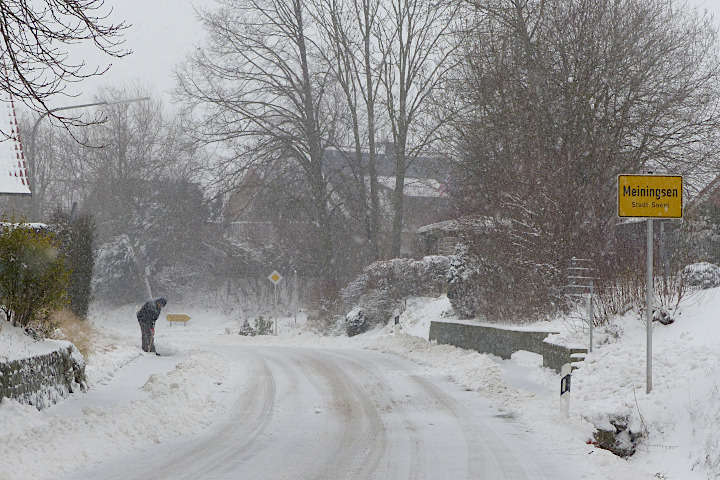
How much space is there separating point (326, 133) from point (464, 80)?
44.8 ft

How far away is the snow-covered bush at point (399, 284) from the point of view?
30.2 m

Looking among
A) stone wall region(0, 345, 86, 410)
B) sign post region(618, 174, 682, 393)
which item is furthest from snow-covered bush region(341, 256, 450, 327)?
sign post region(618, 174, 682, 393)

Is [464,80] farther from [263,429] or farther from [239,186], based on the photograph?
[263,429]

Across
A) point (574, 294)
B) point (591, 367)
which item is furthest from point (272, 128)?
point (591, 367)

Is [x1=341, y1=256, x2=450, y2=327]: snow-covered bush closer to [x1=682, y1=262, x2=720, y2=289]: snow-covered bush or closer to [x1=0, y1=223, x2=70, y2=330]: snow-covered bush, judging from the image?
[x1=682, y1=262, x2=720, y2=289]: snow-covered bush

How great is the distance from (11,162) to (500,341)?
1168 centimetres

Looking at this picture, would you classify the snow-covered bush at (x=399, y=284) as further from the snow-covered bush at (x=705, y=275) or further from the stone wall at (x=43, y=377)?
the stone wall at (x=43, y=377)

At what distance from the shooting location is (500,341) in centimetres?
1711

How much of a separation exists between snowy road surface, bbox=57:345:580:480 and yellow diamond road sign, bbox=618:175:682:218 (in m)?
3.17

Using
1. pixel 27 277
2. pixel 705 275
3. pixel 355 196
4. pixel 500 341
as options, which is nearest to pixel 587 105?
pixel 705 275

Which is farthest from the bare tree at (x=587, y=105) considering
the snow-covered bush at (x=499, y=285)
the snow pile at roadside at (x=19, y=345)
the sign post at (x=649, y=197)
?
the snow pile at roadside at (x=19, y=345)

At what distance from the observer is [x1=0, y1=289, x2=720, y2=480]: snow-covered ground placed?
793cm

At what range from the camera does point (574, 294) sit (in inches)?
668

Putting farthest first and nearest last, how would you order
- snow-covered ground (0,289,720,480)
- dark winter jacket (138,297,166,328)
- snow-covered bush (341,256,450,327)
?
snow-covered bush (341,256,450,327) < dark winter jacket (138,297,166,328) < snow-covered ground (0,289,720,480)
